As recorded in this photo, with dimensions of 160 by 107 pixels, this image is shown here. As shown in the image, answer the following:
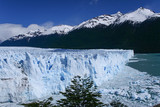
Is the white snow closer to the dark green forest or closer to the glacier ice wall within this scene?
the dark green forest

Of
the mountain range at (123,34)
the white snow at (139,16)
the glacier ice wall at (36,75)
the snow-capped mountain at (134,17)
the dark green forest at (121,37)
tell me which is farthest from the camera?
the white snow at (139,16)

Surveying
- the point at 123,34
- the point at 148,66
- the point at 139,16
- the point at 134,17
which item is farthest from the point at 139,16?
the point at 148,66

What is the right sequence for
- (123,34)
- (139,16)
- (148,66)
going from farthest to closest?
(139,16) < (123,34) < (148,66)

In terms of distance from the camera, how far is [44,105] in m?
2.64

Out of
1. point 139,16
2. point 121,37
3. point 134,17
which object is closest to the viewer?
point 121,37

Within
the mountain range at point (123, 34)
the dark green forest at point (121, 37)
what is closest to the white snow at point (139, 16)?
the mountain range at point (123, 34)

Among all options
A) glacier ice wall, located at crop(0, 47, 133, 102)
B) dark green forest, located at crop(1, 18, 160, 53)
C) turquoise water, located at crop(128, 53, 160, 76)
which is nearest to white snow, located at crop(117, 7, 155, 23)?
dark green forest, located at crop(1, 18, 160, 53)

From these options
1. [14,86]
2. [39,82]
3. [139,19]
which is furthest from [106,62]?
[139,19]

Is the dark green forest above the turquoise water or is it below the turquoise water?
above

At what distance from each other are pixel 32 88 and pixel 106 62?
5.93 metres

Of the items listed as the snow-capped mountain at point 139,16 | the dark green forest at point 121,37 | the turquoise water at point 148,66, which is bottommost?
the turquoise water at point 148,66

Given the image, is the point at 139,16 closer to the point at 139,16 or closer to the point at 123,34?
the point at 139,16

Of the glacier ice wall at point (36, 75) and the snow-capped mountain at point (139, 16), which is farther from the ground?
the snow-capped mountain at point (139, 16)

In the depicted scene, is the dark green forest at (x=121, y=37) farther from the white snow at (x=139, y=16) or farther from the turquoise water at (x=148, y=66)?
the turquoise water at (x=148, y=66)
